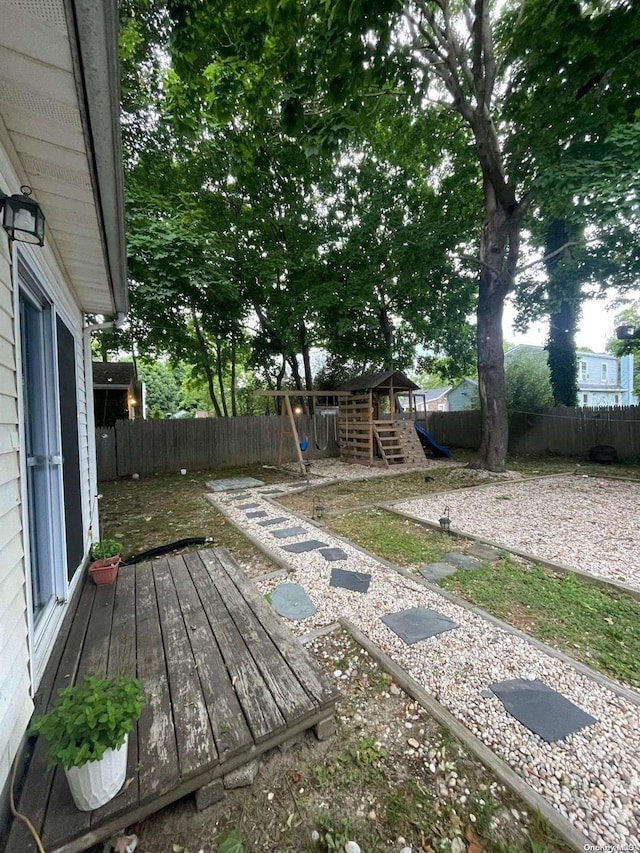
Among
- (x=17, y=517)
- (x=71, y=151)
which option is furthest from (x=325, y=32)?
(x=17, y=517)

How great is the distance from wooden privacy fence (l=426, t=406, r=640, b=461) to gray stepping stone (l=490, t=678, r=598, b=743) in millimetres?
9860

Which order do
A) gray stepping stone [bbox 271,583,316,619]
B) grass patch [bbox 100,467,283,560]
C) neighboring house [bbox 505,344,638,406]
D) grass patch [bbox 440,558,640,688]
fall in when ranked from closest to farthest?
grass patch [bbox 440,558,640,688], gray stepping stone [bbox 271,583,316,619], grass patch [bbox 100,467,283,560], neighboring house [bbox 505,344,638,406]

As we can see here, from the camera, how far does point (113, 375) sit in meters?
12.8

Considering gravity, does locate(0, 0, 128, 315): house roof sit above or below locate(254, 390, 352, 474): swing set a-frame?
above

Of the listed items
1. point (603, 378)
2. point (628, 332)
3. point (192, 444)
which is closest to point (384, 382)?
point (192, 444)

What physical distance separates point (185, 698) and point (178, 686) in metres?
0.09

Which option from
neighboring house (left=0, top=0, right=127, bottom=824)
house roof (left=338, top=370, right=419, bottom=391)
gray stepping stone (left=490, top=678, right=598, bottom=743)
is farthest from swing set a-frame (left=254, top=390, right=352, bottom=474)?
gray stepping stone (left=490, top=678, right=598, bottom=743)

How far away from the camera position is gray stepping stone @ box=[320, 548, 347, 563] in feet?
11.1

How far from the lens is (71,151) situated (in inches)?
58.1

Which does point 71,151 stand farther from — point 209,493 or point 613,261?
point 613,261

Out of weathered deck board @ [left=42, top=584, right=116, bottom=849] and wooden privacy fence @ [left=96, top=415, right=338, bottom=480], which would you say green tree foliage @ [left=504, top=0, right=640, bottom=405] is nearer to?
weathered deck board @ [left=42, top=584, right=116, bottom=849]

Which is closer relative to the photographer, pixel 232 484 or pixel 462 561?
pixel 462 561

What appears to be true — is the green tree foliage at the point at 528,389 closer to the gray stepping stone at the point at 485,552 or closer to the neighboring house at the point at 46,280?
the gray stepping stone at the point at 485,552

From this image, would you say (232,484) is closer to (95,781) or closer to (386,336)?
(95,781)
